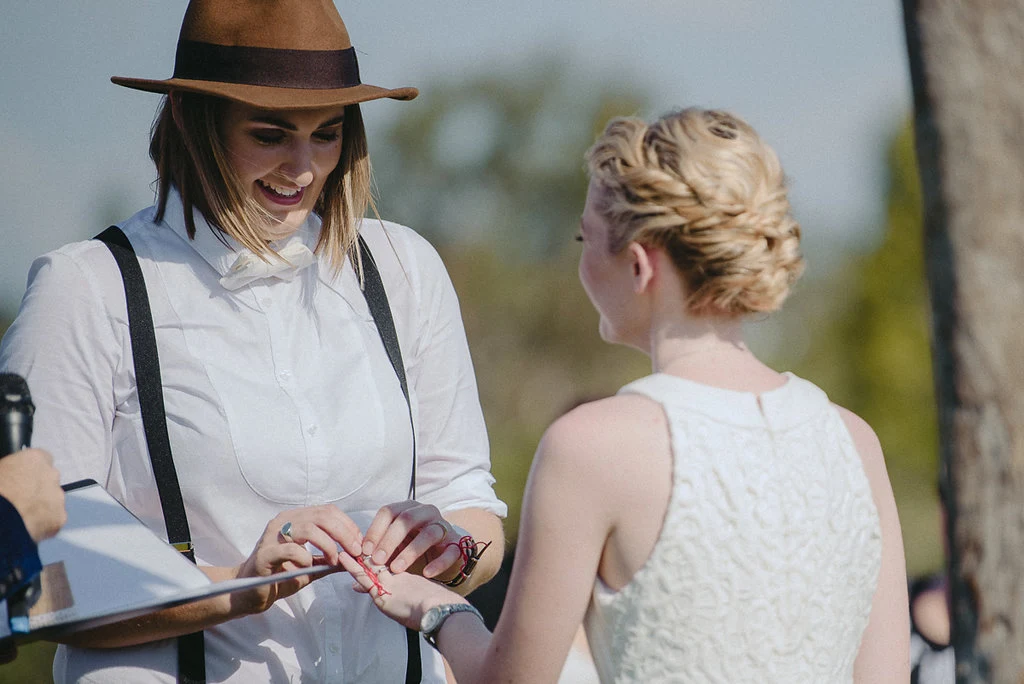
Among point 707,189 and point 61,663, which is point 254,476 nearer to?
point 61,663

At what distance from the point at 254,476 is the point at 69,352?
1.21 ft

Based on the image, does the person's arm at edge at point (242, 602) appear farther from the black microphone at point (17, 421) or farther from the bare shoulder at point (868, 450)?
the bare shoulder at point (868, 450)

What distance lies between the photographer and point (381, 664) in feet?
6.86

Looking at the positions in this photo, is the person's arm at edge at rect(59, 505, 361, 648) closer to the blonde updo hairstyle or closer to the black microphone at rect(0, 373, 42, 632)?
the black microphone at rect(0, 373, 42, 632)

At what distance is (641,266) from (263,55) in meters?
0.90

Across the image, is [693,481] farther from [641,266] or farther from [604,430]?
[641,266]

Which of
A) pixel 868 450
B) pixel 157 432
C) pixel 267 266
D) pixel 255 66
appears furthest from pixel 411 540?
pixel 255 66

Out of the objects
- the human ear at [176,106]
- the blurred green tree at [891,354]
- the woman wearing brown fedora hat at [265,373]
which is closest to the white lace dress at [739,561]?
the woman wearing brown fedora hat at [265,373]

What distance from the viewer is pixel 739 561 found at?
156cm

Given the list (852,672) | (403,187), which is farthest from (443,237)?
(852,672)

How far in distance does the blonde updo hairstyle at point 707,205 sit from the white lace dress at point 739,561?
0.15 meters

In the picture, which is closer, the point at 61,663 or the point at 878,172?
the point at 61,663

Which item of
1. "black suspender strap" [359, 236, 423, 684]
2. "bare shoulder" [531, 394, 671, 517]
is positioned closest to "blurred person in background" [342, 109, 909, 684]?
"bare shoulder" [531, 394, 671, 517]

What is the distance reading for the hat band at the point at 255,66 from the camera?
2.11 m
